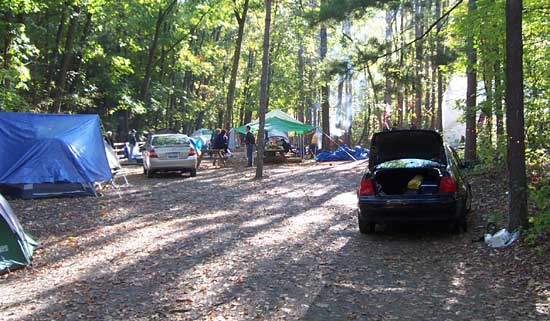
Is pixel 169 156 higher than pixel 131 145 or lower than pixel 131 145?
lower

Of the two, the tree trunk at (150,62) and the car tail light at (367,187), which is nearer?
the car tail light at (367,187)

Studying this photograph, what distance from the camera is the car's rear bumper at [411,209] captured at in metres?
7.63

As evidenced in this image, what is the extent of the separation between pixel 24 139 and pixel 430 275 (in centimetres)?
1038

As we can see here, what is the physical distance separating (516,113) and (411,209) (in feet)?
6.47

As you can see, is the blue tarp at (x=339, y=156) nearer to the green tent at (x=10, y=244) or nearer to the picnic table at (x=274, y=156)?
the picnic table at (x=274, y=156)

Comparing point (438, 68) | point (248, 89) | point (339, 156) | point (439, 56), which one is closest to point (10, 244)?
point (439, 56)

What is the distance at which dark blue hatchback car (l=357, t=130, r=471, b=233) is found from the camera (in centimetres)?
767

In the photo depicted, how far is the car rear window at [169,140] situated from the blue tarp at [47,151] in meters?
4.85

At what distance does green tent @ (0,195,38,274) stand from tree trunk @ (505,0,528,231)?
6913 mm

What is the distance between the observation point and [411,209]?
25.3 feet

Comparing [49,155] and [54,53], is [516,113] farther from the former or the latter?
[54,53]

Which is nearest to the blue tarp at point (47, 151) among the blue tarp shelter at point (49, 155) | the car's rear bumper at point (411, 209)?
the blue tarp shelter at point (49, 155)

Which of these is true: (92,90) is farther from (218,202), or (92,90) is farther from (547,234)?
(547,234)

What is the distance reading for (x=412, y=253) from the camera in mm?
7277
